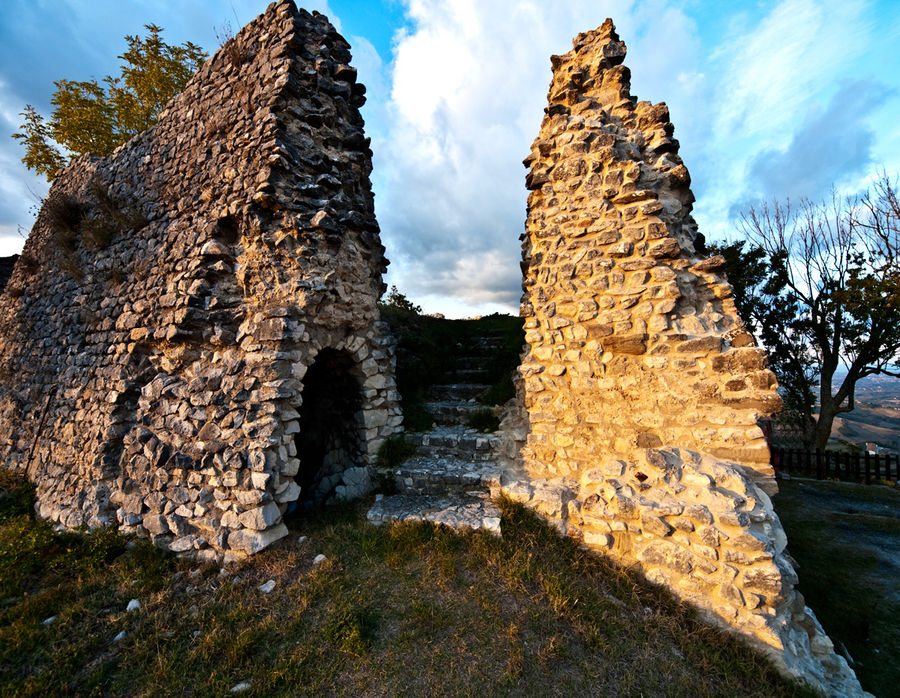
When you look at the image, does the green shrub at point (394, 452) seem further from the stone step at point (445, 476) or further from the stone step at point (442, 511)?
the stone step at point (442, 511)

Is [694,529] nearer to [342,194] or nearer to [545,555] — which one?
[545,555]

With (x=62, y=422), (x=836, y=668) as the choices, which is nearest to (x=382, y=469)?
(x=836, y=668)

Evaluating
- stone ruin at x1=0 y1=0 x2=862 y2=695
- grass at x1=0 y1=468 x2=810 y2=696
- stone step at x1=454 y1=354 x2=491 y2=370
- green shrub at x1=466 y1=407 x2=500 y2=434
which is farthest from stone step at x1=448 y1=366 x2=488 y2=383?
grass at x1=0 y1=468 x2=810 y2=696

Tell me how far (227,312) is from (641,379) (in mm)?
5198

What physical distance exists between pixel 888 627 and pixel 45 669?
323 inches

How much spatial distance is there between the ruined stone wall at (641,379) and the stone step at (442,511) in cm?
40

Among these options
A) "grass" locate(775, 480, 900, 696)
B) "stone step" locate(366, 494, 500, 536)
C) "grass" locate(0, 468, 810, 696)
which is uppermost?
"stone step" locate(366, 494, 500, 536)

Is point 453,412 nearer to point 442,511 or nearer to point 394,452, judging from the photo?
point 394,452

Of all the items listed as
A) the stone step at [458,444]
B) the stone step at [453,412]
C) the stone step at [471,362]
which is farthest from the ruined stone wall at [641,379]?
the stone step at [471,362]

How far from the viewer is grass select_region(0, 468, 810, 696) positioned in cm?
277

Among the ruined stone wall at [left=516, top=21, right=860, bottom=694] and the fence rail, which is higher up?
the ruined stone wall at [left=516, top=21, right=860, bottom=694]

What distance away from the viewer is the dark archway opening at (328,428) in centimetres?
574

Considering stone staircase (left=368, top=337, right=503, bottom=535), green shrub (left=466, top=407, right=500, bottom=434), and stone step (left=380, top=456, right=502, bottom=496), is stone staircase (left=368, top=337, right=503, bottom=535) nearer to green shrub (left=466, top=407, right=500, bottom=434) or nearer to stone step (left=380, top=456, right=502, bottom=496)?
stone step (left=380, top=456, right=502, bottom=496)

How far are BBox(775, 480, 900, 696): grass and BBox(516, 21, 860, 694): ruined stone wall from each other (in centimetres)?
113
